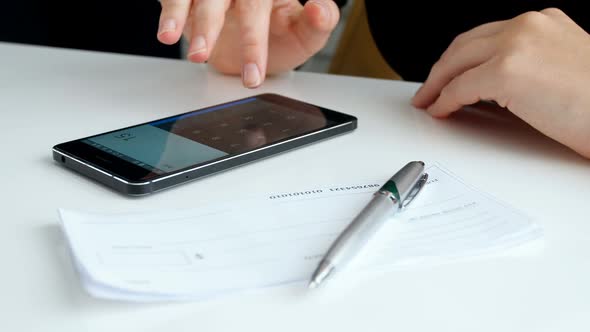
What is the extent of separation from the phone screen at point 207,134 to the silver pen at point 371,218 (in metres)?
0.13

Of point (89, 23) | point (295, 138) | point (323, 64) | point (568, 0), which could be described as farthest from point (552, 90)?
point (89, 23)

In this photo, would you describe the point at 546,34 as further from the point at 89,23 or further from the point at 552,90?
the point at 89,23

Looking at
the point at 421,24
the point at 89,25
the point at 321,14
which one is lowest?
the point at 89,25

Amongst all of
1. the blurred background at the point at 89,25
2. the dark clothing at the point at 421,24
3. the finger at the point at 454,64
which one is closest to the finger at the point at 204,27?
the finger at the point at 454,64

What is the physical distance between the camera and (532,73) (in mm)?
626

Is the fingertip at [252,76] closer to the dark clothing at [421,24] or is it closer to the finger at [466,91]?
the finger at [466,91]

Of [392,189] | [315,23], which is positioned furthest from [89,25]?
[392,189]

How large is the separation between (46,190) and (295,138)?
0.21 metres

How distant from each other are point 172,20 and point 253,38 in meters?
0.09

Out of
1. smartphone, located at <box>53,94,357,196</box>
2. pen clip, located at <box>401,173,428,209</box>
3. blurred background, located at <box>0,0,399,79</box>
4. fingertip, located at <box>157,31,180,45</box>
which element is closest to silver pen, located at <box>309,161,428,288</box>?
pen clip, located at <box>401,173,428,209</box>

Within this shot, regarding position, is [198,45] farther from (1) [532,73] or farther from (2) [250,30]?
(1) [532,73]

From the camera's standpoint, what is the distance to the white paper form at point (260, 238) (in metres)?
0.35

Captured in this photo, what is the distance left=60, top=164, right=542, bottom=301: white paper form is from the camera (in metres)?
0.35

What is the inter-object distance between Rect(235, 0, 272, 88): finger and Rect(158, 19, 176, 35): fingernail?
0.08m
